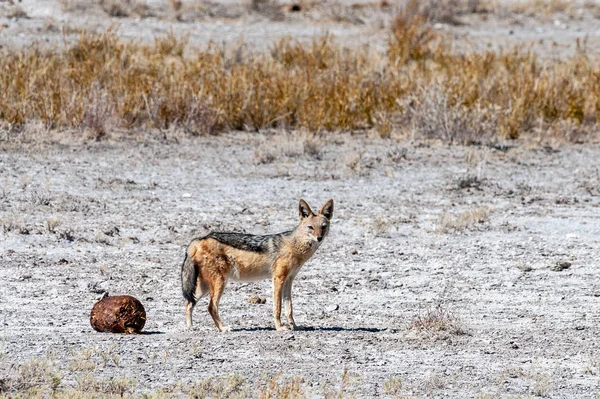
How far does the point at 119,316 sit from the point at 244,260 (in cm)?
89

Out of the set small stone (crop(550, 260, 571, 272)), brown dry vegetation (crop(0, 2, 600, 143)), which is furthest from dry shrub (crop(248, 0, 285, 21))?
small stone (crop(550, 260, 571, 272))

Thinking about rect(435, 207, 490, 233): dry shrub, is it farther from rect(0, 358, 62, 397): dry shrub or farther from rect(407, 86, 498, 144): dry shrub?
rect(0, 358, 62, 397): dry shrub

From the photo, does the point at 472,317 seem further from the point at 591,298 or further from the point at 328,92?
the point at 328,92

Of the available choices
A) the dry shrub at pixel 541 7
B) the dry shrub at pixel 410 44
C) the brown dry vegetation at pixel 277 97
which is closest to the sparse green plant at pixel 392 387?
the brown dry vegetation at pixel 277 97

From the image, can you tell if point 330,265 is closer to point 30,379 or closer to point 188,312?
point 188,312

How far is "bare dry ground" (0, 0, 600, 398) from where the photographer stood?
6.59m

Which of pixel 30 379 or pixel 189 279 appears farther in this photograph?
pixel 189 279

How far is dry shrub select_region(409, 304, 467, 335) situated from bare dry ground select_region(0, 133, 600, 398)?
20 mm

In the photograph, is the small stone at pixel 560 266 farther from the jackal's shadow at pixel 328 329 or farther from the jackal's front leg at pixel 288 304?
the jackal's front leg at pixel 288 304

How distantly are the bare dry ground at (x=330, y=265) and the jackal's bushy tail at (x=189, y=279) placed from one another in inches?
9.9

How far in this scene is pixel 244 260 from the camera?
7402 mm

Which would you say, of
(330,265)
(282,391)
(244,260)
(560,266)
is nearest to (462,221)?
(560,266)

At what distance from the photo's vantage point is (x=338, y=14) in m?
28.3

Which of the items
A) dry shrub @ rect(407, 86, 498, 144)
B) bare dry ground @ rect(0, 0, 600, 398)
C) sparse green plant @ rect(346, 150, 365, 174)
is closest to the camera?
bare dry ground @ rect(0, 0, 600, 398)
